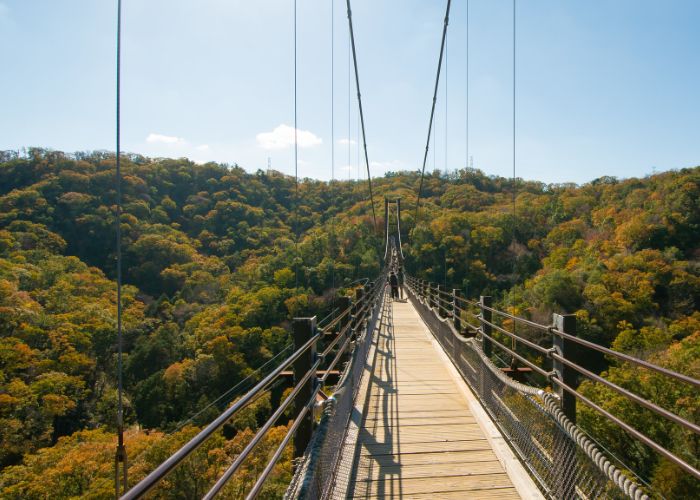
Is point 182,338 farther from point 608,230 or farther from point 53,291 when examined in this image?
point 608,230

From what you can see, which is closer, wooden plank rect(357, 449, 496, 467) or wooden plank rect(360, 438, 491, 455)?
wooden plank rect(357, 449, 496, 467)

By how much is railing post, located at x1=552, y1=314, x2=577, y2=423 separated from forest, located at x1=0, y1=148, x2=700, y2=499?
5.76 m

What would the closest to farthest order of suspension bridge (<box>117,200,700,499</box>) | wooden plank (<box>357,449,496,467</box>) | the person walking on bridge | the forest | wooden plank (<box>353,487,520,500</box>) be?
suspension bridge (<box>117,200,700,499</box>) → wooden plank (<box>353,487,520,500</box>) → wooden plank (<box>357,449,496,467</box>) → the person walking on bridge → the forest

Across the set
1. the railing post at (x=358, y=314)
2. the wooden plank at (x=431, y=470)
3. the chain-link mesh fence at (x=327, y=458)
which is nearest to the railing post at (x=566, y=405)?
the wooden plank at (x=431, y=470)

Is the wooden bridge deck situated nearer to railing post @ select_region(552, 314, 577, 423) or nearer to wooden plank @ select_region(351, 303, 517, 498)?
→ wooden plank @ select_region(351, 303, 517, 498)

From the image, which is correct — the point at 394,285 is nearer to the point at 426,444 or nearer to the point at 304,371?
the point at 426,444

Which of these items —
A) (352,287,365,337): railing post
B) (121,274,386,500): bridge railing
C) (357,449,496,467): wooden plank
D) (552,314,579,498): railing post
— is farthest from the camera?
(352,287,365,337): railing post

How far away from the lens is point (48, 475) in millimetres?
18250

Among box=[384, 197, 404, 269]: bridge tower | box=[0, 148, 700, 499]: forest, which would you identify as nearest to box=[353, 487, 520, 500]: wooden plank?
box=[0, 148, 700, 499]: forest

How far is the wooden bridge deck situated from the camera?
7.47ft

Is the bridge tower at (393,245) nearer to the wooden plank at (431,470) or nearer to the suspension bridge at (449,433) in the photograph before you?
the suspension bridge at (449,433)

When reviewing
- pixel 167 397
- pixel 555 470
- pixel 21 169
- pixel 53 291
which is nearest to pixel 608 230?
pixel 167 397

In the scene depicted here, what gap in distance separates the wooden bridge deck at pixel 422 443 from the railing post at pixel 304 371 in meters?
0.40

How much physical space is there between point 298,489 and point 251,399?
0.59 metres
